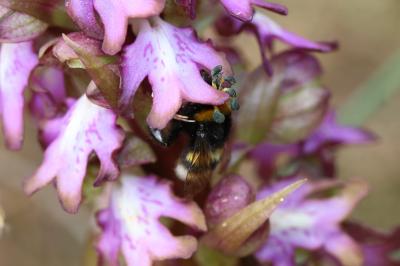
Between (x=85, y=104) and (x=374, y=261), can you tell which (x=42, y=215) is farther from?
(x=85, y=104)

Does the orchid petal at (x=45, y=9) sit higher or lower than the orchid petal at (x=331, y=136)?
higher

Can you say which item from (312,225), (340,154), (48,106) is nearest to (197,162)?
(48,106)

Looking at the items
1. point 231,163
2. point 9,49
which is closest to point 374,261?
point 231,163

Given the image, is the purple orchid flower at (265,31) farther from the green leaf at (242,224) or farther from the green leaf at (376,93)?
the green leaf at (376,93)

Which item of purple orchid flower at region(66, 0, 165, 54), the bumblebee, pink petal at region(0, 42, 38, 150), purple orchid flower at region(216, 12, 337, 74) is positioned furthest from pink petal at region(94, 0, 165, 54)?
Result: purple orchid flower at region(216, 12, 337, 74)

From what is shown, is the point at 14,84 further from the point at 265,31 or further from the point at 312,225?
the point at 312,225

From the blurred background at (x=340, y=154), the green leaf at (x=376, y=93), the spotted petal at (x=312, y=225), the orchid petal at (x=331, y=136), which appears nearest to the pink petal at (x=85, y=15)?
the spotted petal at (x=312, y=225)
